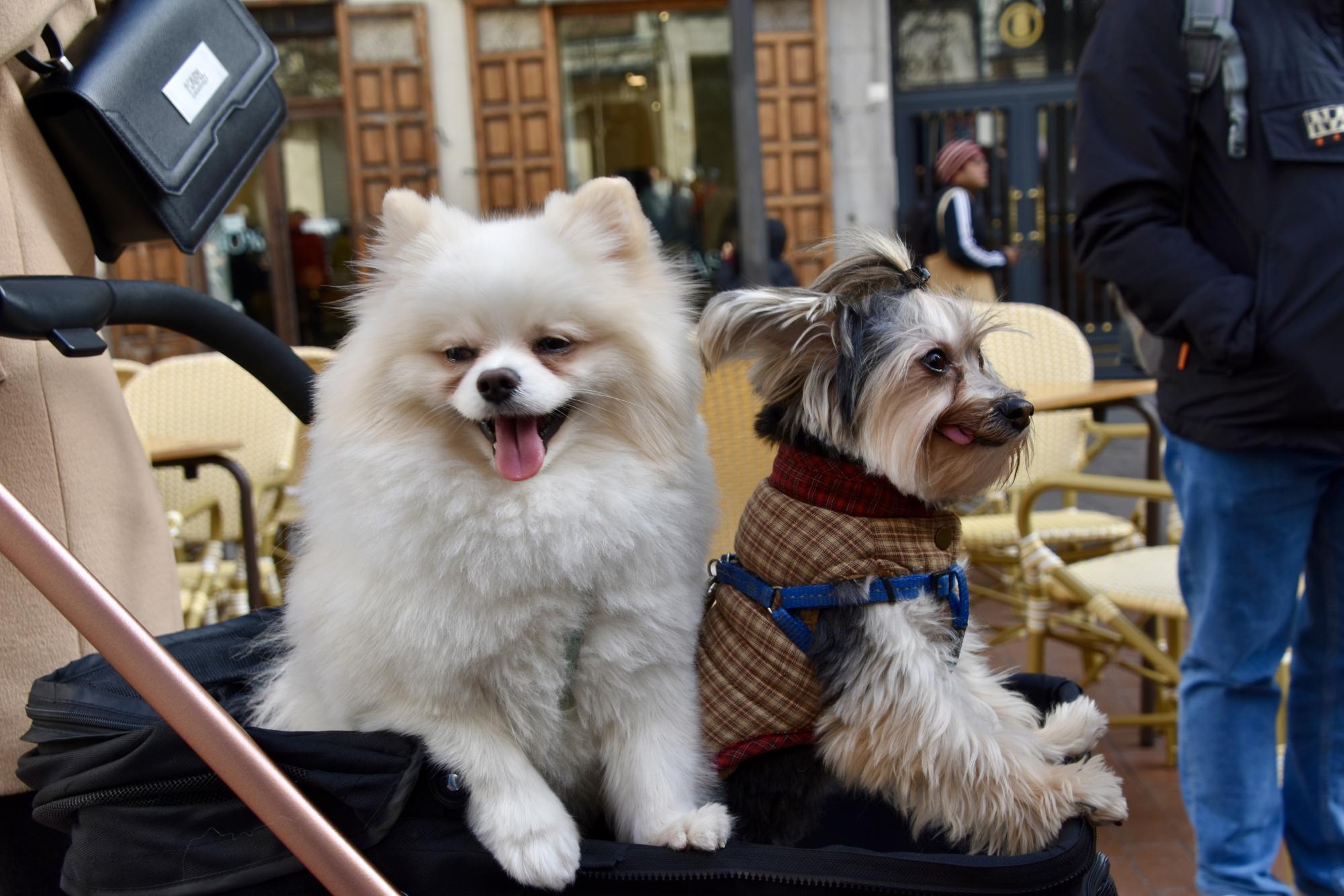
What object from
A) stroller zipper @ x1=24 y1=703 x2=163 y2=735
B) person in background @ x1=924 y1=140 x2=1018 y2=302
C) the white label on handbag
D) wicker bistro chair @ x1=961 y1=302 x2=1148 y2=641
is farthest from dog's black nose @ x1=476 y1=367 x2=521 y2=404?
person in background @ x1=924 y1=140 x2=1018 y2=302

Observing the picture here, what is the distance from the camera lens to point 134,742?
44.3 inches

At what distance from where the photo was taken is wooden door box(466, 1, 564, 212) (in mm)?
9719

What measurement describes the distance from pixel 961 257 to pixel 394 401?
6.10 metres

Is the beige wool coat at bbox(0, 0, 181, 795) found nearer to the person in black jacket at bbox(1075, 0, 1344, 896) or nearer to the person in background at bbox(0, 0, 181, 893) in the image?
the person in background at bbox(0, 0, 181, 893)

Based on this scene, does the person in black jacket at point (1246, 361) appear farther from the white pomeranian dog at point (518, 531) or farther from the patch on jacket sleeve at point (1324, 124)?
the white pomeranian dog at point (518, 531)

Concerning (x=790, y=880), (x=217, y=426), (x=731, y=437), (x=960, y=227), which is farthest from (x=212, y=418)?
(x=960, y=227)

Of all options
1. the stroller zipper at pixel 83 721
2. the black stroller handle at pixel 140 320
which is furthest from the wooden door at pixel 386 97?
the stroller zipper at pixel 83 721

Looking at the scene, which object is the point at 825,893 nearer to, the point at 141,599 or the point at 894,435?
the point at 894,435

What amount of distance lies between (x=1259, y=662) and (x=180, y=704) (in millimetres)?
2052

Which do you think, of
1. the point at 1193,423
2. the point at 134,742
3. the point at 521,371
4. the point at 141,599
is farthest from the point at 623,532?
the point at 1193,423

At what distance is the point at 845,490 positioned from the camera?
1.44 meters

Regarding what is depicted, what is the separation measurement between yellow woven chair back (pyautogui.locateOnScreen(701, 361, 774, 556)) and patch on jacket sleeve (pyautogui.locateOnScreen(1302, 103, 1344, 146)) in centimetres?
118

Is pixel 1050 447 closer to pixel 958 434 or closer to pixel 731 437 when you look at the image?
pixel 731 437

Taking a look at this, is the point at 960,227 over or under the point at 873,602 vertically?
over
